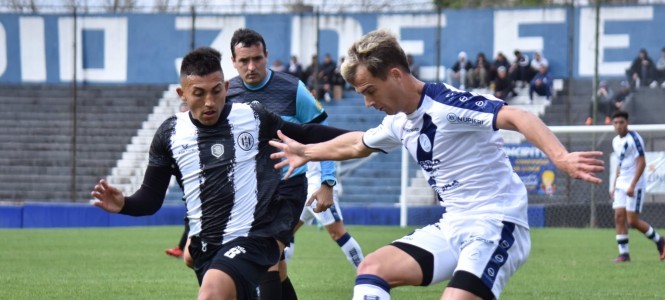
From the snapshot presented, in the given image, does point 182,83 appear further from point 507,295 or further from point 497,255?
point 507,295

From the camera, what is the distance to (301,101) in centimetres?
838

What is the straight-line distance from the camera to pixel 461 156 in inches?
234

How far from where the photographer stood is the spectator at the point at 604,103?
25469mm

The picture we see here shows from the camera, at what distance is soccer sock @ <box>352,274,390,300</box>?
5.69 metres

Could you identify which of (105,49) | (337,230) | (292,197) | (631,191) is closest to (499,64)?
(105,49)

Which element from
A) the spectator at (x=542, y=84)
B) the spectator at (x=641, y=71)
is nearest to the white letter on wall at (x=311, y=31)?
the spectator at (x=542, y=84)

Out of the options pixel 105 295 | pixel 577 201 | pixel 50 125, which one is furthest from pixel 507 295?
pixel 50 125

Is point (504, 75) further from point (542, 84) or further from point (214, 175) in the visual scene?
point (214, 175)

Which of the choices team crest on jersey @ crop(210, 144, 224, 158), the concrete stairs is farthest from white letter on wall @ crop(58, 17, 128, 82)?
team crest on jersey @ crop(210, 144, 224, 158)

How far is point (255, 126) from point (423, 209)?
17.4m

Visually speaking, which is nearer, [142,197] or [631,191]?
[142,197]

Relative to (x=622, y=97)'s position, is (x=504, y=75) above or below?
above

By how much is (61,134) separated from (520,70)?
1228 cm

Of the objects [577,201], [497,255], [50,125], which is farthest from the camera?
[50,125]
